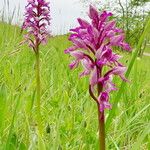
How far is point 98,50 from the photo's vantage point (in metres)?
1.09

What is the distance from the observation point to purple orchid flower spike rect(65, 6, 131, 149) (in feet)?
3.58

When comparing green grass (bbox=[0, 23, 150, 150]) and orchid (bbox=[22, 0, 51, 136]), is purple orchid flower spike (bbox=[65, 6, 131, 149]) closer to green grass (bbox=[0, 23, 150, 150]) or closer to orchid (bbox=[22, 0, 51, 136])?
green grass (bbox=[0, 23, 150, 150])

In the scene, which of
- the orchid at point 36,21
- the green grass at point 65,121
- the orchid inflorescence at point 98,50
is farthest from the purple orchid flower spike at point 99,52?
the orchid at point 36,21

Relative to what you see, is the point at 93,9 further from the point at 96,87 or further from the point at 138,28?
the point at 138,28

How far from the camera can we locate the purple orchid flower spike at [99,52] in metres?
1.09

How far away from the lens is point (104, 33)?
114 cm

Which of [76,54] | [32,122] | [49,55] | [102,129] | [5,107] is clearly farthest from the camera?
[49,55]

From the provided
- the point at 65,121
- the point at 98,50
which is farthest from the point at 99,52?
the point at 65,121

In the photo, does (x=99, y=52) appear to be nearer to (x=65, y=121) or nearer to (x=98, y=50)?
(x=98, y=50)

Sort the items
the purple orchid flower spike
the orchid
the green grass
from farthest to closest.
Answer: the orchid
the green grass
the purple orchid flower spike

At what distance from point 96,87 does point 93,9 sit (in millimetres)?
241

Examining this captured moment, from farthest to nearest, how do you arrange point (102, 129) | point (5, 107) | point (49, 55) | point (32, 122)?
point (49, 55) < point (32, 122) < point (5, 107) < point (102, 129)

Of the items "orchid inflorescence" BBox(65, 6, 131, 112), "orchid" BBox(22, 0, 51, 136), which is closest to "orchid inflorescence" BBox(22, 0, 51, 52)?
"orchid" BBox(22, 0, 51, 136)

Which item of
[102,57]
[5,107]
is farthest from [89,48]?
[5,107]
